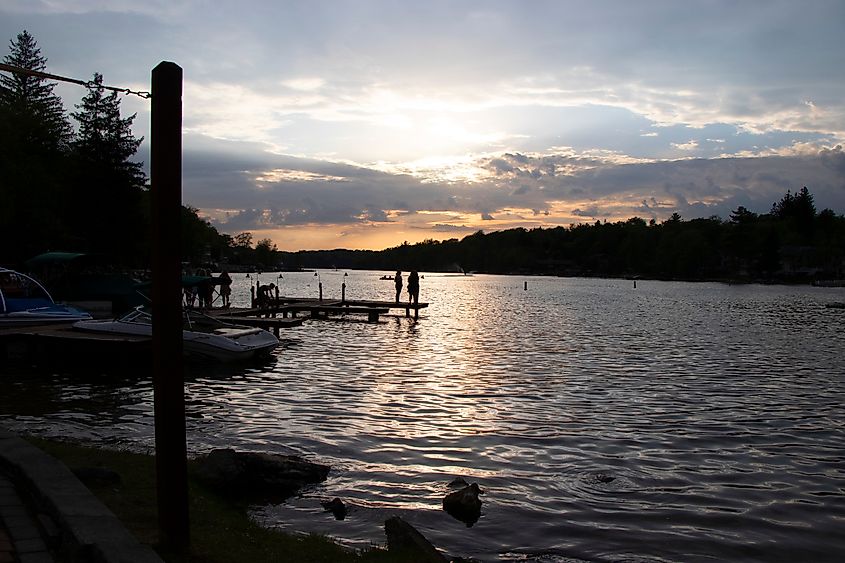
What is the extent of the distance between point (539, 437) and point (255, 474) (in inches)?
224

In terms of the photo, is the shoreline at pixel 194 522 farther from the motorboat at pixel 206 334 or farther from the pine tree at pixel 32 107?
the pine tree at pixel 32 107

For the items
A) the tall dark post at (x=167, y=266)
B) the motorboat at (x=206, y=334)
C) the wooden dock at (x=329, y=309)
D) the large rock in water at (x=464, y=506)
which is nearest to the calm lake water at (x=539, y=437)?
the large rock in water at (x=464, y=506)

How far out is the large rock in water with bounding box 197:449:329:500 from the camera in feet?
28.8

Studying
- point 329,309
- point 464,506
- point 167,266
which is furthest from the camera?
point 329,309

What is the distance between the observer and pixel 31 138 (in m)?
53.8

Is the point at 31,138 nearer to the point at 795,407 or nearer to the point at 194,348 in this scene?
the point at 194,348

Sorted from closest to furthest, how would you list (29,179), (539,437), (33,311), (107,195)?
(539,437), (33,311), (29,179), (107,195)

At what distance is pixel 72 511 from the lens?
5.35 m

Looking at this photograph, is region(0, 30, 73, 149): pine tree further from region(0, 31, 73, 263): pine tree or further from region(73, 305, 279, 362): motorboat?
region(73, 305, 279, 362): motorboat

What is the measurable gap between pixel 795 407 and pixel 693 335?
63.5 ft

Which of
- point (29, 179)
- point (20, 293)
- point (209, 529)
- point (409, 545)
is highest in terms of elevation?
point (29, 179)

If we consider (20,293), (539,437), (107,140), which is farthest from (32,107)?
(539,437)

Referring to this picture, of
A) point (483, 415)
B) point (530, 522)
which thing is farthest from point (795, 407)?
point (530, 522)

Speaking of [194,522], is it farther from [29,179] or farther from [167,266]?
[29,179]
